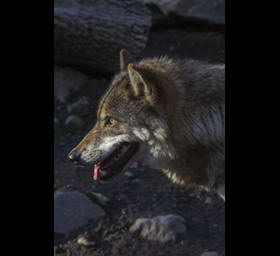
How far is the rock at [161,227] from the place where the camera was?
4516mm

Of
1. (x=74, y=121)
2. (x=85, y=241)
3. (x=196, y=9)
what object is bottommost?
(x=85, y=241)

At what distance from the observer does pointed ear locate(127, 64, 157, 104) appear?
11.0 ft

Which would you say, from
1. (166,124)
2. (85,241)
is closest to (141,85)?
(166,124)

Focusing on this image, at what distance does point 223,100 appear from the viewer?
3.37m

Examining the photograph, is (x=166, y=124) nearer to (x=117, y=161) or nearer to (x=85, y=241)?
(x=117, y=161)

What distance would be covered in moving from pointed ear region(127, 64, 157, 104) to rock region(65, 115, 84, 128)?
3097 mm

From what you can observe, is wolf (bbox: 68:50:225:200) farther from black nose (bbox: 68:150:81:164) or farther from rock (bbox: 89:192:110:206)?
rock (bbox: 89:192:110:206)

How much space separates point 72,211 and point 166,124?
1865mm

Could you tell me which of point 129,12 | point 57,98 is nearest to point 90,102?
point 57,98

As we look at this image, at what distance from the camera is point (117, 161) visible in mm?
3656

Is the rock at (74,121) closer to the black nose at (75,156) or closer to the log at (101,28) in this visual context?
the log at (101,28)

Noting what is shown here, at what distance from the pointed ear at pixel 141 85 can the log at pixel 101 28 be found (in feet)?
10.5

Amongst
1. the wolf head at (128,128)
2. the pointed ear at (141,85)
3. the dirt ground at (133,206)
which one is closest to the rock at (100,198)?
the dirt ground at (133,206)
